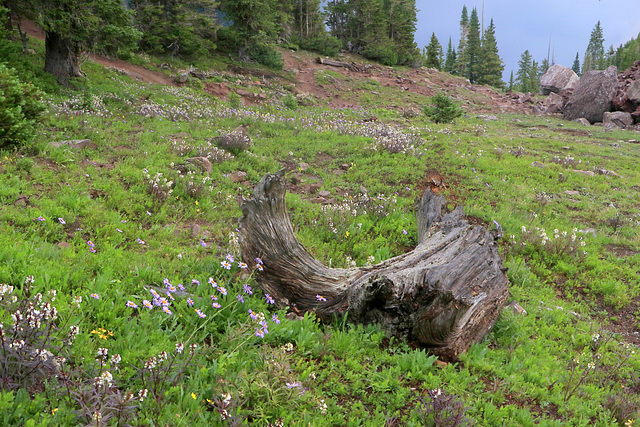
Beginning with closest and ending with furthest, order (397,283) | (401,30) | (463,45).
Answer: (397,283) < (401,30) < (463,45)

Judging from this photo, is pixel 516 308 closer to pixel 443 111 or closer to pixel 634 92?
pixel 443 111

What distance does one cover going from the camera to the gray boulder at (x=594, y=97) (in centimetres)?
3216

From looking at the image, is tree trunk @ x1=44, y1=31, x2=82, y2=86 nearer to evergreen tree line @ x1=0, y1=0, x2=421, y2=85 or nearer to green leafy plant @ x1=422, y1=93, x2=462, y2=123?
evergreen tree line @ x1=0, y1=0, x2=421, y2=85

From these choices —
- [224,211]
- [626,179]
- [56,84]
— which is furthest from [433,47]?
[224,211]

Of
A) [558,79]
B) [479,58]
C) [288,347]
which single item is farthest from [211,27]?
[479,58]

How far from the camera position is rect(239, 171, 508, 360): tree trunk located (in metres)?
4.06

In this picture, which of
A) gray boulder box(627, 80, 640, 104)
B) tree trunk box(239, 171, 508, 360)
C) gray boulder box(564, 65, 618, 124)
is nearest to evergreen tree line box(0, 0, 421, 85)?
tree trunk box(239, 171, 508, 360)

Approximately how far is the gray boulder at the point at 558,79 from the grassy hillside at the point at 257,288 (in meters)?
43.3

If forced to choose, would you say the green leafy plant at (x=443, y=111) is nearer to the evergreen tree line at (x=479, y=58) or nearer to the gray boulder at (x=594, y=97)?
the gray boulder at (x=594, y=97)

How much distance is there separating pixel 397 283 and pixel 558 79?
5682 cm

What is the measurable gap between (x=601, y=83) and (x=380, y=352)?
128ft

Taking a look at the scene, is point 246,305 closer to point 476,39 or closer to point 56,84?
point 56,84

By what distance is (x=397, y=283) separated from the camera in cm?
416

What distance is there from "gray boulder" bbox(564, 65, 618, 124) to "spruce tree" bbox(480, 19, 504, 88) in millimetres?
37096
